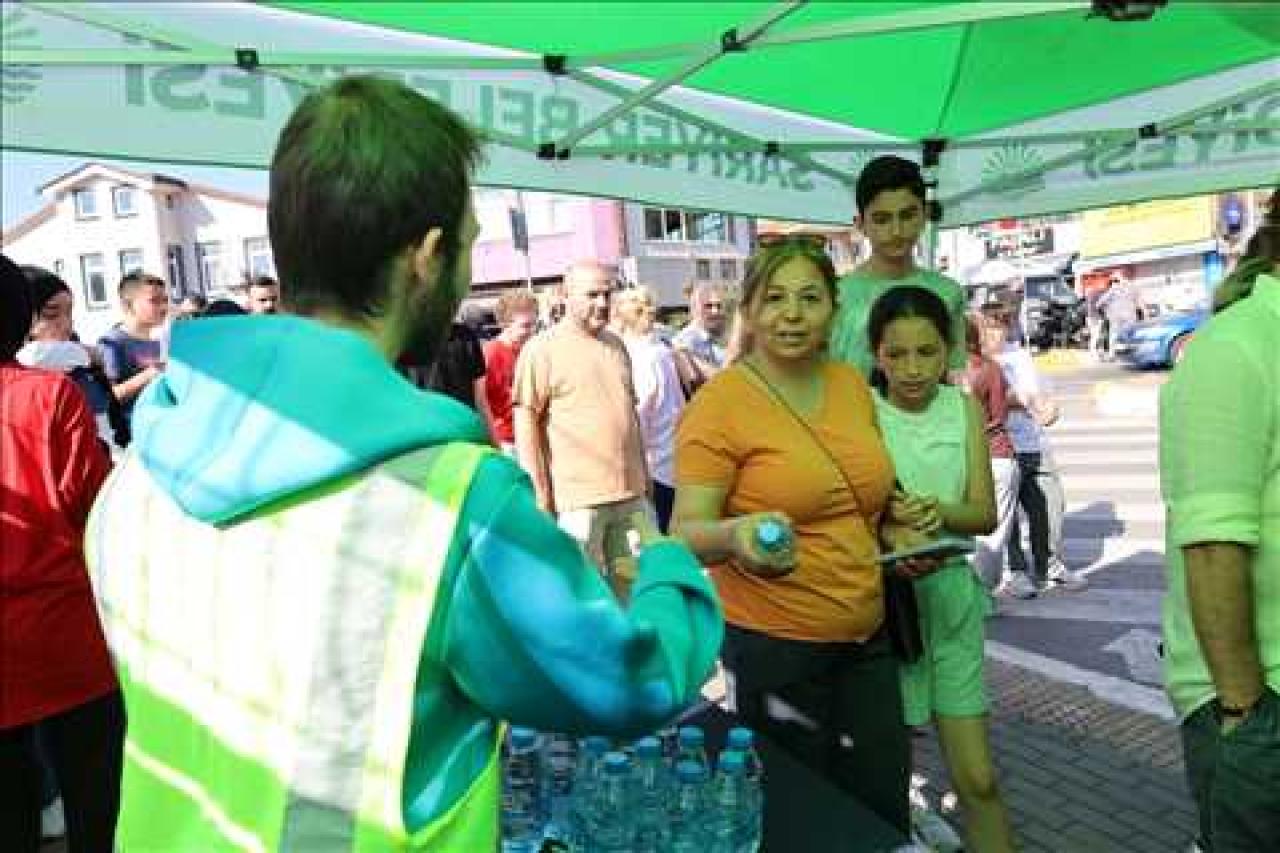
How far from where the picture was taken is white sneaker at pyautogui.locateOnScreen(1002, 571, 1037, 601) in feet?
19.0

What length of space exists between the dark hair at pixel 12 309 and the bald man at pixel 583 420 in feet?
9.46

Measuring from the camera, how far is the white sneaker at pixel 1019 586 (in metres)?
5.80

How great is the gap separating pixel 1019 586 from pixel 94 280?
153ft

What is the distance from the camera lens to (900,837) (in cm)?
149

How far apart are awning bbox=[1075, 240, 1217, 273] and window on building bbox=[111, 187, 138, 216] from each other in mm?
37426

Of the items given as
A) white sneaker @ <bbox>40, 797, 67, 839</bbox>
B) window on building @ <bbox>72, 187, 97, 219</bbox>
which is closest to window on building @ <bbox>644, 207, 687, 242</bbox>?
window on building @ <bbox>72, 187, 97, 219</bbox>

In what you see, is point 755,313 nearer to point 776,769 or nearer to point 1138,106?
point 776,769

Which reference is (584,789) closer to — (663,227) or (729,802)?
(729,802)

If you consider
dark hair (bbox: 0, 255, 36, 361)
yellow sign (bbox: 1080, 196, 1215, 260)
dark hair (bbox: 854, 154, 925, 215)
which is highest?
yellow sign (bbox: 1080, 196, 1215, 260)

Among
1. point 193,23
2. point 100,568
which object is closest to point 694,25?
point 193,23

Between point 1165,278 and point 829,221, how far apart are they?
3164 centimetres

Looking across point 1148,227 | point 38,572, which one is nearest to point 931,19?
point 38,572

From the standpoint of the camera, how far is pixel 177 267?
143 feet

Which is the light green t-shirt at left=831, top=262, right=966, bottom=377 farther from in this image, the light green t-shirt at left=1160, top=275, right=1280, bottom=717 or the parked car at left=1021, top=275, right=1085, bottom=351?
the parked car at left=1021, top=275, right=1085, bottom=351
